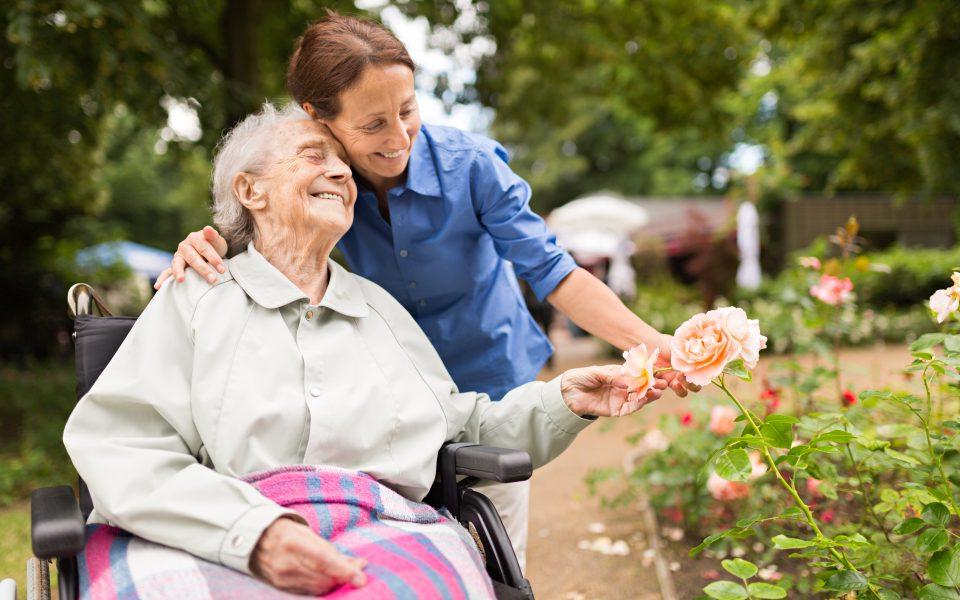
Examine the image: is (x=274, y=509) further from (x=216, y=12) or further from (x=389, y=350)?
(x=216, y=12)

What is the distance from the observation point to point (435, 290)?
229cm

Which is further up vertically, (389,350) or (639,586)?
(389,350)

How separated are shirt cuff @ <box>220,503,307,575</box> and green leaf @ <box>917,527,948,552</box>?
1.34 m

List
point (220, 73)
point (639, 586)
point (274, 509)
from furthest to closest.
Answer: point (220, 73), point (639, 586), point (274, 509)

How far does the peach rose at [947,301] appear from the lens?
5.83ft

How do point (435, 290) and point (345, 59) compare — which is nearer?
point (345, 59)

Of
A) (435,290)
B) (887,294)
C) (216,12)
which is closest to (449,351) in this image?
(435,290)

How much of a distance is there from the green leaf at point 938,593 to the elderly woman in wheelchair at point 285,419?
2.38ft

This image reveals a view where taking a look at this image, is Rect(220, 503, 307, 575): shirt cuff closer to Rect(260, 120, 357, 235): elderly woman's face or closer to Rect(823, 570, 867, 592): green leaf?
Rect(260, 120, 357, 235): elderly woman's face

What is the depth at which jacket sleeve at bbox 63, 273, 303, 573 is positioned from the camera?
145 cm

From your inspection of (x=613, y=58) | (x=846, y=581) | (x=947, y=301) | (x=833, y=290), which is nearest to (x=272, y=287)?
(x=846, y=581)

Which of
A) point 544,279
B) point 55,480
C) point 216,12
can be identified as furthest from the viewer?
point 216,12

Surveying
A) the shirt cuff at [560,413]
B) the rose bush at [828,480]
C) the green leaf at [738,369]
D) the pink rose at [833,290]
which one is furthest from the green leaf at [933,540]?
the pink rose at [833,290]

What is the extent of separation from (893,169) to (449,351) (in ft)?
36.5
